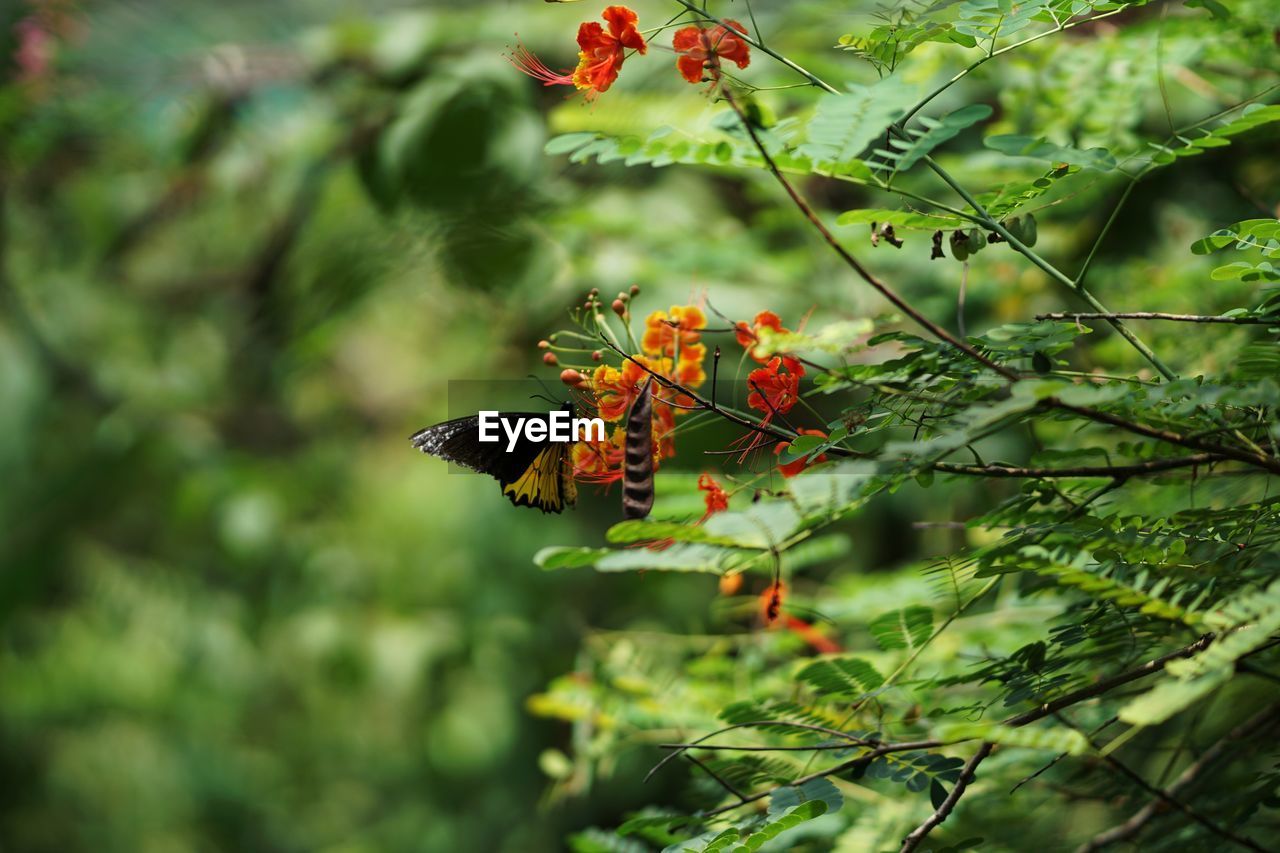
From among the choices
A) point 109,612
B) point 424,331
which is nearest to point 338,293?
point 424,331

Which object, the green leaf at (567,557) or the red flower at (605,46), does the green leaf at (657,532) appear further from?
the red flower at (605,46)

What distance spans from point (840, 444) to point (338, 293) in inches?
35.4

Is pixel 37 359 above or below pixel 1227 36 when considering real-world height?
below

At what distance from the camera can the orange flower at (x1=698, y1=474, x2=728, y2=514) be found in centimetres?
54

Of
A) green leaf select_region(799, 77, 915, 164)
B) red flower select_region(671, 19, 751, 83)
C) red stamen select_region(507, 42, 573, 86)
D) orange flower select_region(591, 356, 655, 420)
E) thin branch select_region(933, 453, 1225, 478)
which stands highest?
red flower select_region(671, 19, 751, 83)

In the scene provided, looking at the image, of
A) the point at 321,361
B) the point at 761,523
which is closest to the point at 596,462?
the point at 761,523

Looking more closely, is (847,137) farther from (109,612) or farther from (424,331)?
(109,612)

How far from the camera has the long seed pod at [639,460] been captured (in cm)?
44

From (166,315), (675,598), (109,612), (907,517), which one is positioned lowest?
(109,612)

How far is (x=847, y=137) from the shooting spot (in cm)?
44

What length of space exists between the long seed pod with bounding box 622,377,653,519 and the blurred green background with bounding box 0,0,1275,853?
562 mm

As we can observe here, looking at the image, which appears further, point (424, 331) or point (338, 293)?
point (424, 331)

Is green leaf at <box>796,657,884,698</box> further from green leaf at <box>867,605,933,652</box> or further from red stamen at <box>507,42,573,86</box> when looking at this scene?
red stamen at <box>507,42,573,86</box>

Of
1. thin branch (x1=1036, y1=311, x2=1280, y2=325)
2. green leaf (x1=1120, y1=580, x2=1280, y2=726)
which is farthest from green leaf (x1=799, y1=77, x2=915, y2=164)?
green leaf (x1=1120, y1=580, x2=1280, y2=726)
